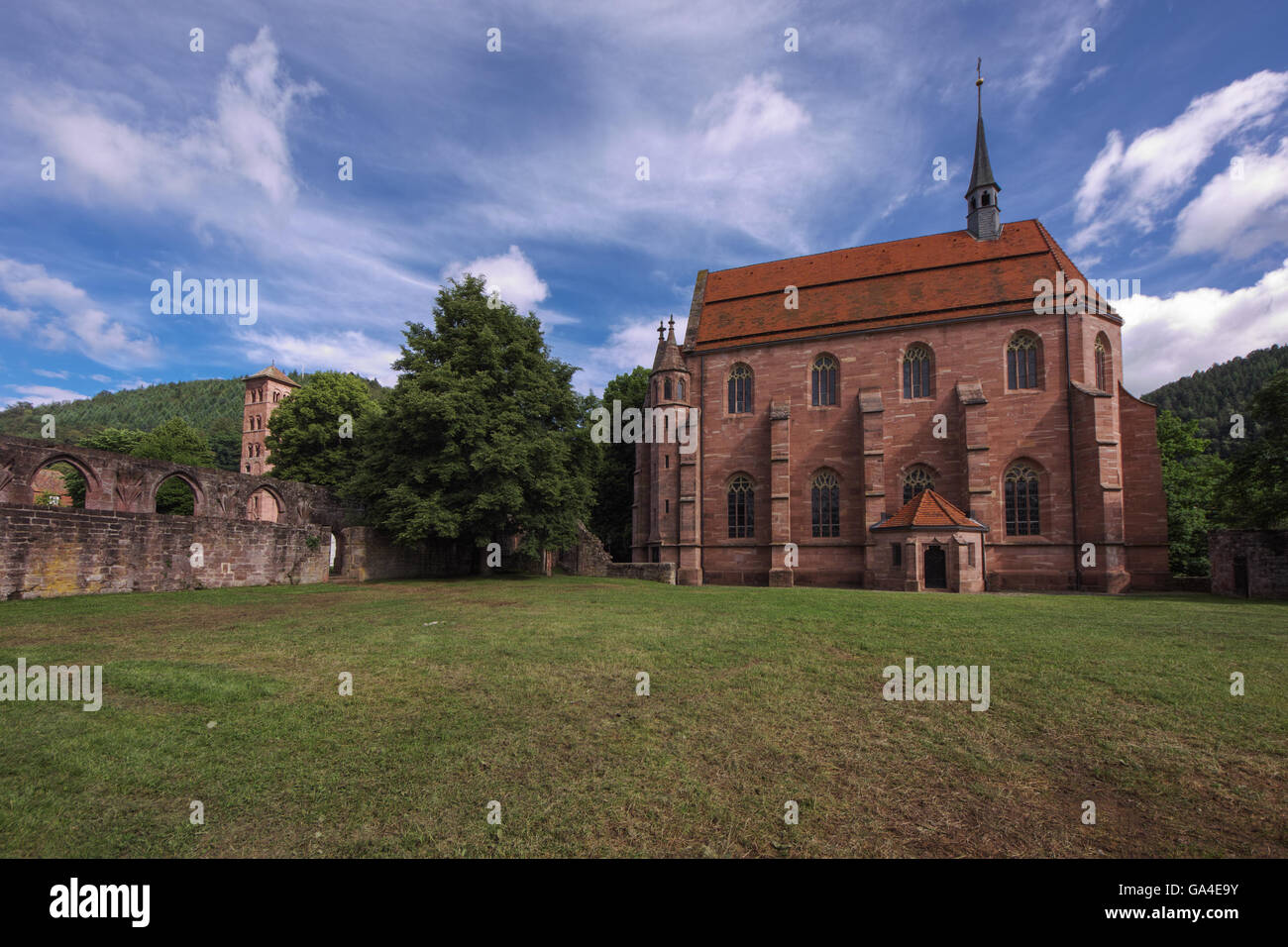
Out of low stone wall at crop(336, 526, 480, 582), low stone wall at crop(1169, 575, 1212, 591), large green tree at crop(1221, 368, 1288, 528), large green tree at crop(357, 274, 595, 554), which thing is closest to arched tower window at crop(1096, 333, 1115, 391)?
→ large green tree at crop(1221, 368, 1288, 528)

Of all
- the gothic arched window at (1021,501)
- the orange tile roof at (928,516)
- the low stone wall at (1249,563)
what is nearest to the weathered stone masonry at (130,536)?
the orange tile roof at (928,516)

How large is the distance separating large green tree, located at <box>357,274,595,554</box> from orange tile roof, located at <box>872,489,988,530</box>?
15.0 meters

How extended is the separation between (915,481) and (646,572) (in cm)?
1479

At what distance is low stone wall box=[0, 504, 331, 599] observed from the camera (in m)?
15.7

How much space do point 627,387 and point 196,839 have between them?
44.6 metres

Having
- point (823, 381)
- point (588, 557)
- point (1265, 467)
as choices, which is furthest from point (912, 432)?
point (588, 557)

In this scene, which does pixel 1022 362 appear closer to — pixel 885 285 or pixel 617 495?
pixel 885 285

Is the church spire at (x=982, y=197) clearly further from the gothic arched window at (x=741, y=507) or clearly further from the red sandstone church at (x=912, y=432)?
the gothic arched window at (x=741, y=507)

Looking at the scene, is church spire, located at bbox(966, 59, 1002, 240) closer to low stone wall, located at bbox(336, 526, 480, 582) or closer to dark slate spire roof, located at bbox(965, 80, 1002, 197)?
dark slate spire roof, located at bbox(965, 80, 1002, 197)

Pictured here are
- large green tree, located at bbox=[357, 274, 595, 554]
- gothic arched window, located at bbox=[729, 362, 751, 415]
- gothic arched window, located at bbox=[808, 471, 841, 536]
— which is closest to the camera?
large green tree, located at bbox=[357, 274, 595, 554]

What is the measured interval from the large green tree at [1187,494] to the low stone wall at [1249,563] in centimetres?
1301

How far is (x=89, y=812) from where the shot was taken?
414 cm
